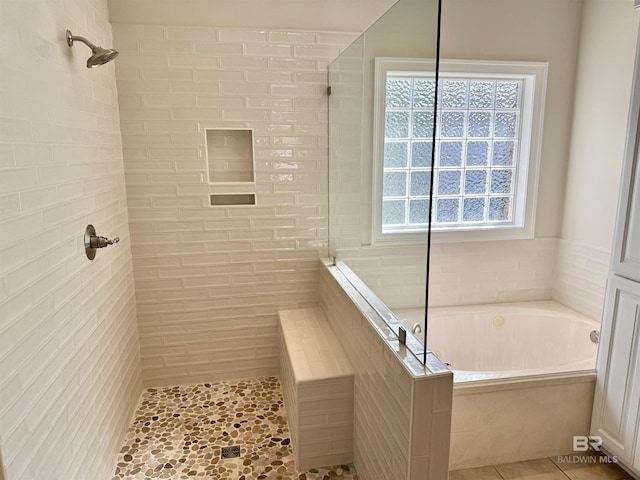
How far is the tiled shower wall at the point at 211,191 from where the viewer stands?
254cm

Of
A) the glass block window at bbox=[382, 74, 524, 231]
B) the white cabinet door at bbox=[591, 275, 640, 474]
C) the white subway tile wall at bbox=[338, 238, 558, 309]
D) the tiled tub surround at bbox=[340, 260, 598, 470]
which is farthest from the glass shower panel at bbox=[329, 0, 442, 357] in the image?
the white cabinet door at bbox=[591, 275, 640, 474]

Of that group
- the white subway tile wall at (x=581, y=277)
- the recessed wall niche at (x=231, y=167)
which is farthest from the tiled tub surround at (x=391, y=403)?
the white subway tile wall at (x=581, y=277)

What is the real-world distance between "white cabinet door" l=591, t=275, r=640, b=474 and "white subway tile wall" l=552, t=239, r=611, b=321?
709 millimetres

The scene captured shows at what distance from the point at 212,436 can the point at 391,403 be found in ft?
3.96

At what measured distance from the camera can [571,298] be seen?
298 centimetres

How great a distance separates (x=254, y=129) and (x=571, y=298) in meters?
2.42

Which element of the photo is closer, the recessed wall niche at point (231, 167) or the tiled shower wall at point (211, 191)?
the tiled shower wall at point (211, 191)

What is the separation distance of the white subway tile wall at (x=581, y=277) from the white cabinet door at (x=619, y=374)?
71 cm

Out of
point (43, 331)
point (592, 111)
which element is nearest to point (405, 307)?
point (43, 331)

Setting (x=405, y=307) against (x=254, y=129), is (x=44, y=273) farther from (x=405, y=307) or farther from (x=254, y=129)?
(x=254, y=129)

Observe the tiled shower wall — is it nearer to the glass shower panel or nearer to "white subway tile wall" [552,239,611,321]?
the glass shower panel

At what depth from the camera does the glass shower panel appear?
155 cm

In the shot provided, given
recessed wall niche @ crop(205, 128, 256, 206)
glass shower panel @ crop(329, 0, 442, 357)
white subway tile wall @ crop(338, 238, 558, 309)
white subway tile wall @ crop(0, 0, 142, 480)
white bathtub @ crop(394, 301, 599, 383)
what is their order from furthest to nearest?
white subway tile wall @ crop(338, 238, 558, 309), white bathtub @ crop(394, 301, 599, 383), recessed wall niche @ crop(205, 128, 256, 206), glass shower panel @ crop(329, 0, 442, 357), white subway tile wall @ crop(0, 0, 142, 480)

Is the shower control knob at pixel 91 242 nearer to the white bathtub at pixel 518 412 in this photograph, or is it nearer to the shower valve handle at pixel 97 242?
the shower valve handle at pixel 97 242
